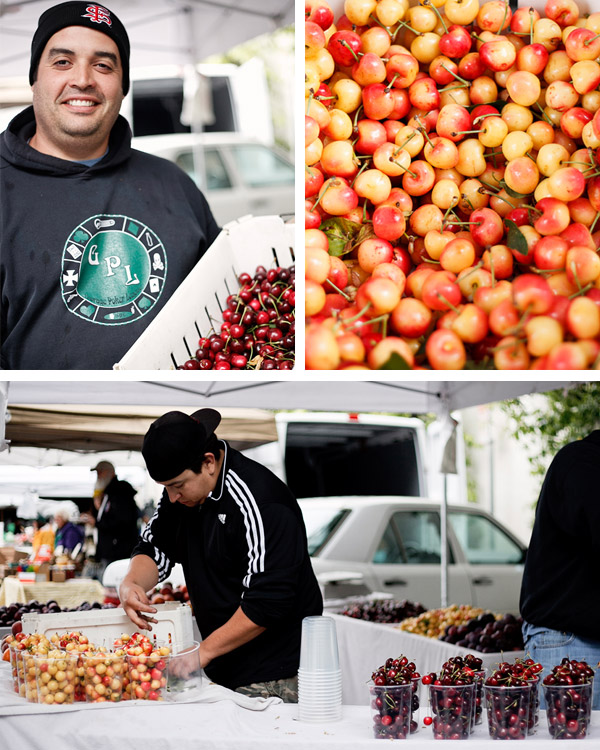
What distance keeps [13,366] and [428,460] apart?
245 inches

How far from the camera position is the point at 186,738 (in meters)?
1.72

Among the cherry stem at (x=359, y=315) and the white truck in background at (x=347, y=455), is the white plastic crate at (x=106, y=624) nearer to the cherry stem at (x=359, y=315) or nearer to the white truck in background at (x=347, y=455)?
the cherry stem at (x=359, y=315)

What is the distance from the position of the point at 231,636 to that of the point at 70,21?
→ 68.6 inches

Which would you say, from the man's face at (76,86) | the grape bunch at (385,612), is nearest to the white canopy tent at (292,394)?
the grape bunch at (385,612)

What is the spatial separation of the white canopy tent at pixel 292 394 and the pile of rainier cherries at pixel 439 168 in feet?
4.76

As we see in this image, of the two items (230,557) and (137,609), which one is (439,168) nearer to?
(230,557)

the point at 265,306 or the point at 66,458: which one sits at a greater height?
the point at 265,306

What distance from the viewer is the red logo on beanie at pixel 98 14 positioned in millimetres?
2236

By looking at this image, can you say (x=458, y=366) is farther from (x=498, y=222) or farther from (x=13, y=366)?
(x=13, y=366)

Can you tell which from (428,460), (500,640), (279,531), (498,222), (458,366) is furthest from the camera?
(428,460)

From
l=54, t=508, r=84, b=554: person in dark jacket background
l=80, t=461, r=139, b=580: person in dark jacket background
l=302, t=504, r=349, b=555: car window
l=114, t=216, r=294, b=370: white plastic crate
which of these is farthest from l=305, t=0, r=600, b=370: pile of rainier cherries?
l=54, t=508, r=84, b=554: person in dark jacket background

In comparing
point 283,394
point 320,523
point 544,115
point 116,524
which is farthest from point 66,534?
point 544,115

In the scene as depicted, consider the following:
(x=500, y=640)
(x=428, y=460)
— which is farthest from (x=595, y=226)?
(x=428, y=460)

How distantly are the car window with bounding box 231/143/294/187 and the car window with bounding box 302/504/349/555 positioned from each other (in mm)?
2829
